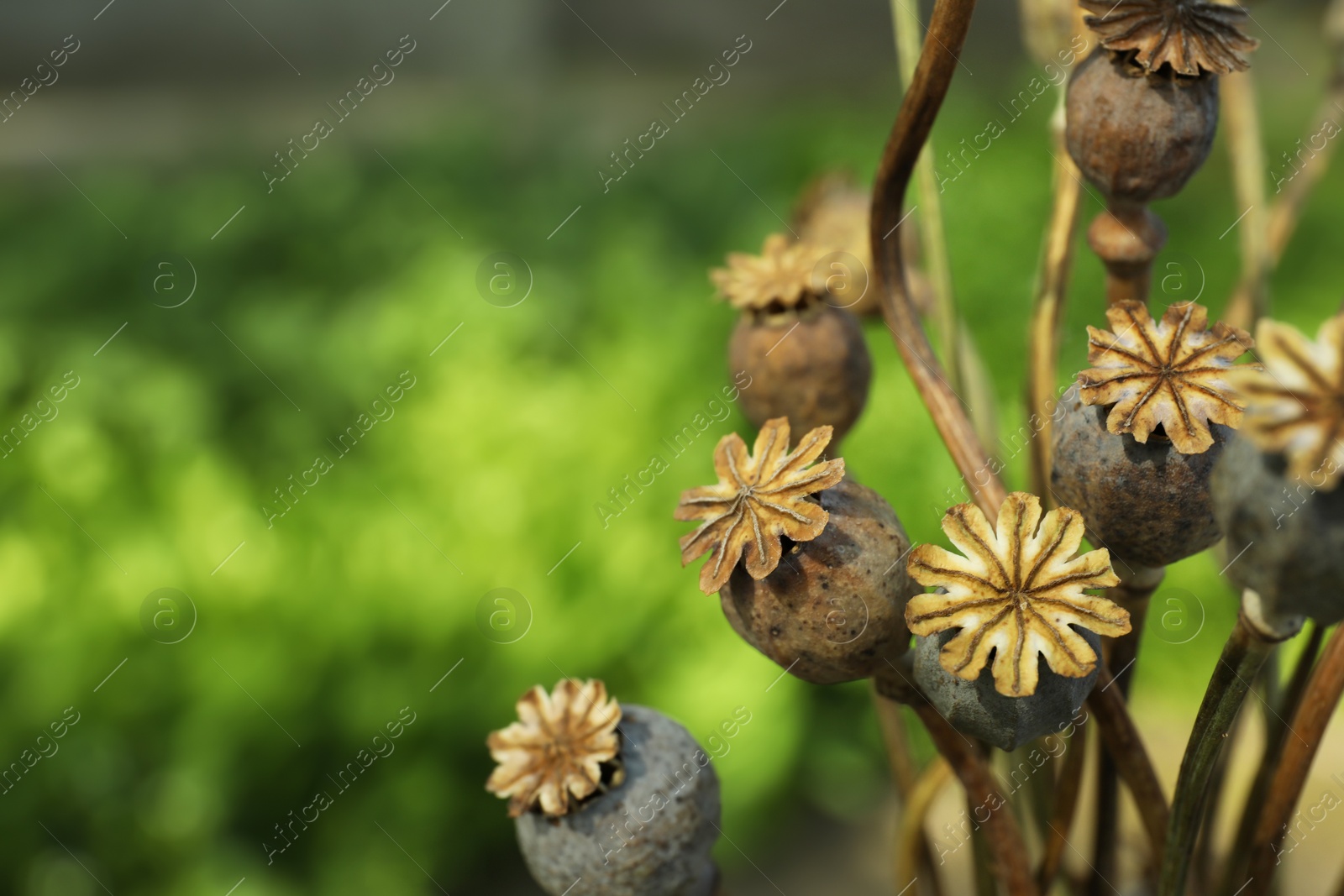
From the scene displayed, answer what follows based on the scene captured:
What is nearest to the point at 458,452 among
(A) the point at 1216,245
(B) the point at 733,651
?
(B) the point at 733,651

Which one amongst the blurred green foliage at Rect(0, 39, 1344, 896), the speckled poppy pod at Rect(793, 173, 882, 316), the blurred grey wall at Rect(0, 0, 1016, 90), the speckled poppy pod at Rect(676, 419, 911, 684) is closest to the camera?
the speckled poppy pod at Rect(676, 419, 911, 684)

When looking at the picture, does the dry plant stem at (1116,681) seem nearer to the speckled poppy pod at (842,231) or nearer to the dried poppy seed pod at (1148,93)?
the dried poppy seed pod at (1148,93)

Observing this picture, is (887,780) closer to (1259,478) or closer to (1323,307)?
(1323,307)

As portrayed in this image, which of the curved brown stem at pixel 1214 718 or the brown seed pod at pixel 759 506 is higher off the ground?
the brown seed pod at pixel 759 506

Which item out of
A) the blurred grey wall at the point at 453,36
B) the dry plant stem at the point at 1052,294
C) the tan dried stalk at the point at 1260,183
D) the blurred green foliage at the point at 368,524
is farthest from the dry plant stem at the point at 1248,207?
the blurred grey wall at the point at 453,36

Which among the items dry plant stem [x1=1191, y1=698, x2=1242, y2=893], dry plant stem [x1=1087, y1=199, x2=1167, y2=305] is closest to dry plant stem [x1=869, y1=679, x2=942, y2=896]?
dry plant stem [x1=1191, y1=698, x2=1242, y2=893]

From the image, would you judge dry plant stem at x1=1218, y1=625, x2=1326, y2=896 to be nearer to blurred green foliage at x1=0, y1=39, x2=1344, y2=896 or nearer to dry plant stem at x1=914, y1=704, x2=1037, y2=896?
dry plant stem at x1=914, y1=704, x2=1037, y2=896

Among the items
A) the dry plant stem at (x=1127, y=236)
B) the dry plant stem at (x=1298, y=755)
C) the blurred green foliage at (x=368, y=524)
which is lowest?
the dry plant stem at (x=1298, y=755)
